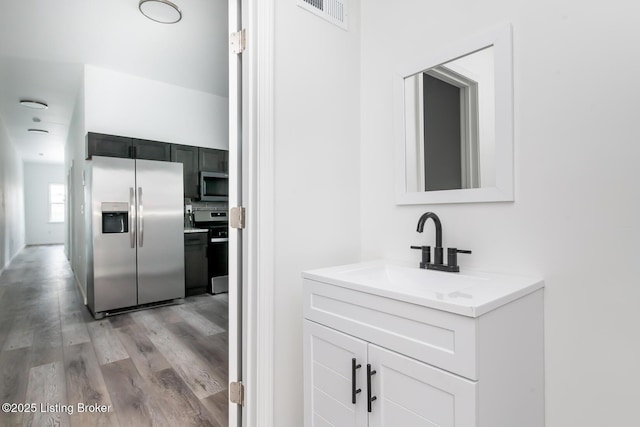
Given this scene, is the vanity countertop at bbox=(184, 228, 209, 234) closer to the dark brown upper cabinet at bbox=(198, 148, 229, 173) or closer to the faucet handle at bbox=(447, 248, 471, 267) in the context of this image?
the dark brown upper cabinet at bbox=(198, 148, 229, 173)

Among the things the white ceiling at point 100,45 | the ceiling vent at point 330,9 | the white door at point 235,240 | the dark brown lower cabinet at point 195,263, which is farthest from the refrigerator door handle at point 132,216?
the ceiling vent at point 330,9

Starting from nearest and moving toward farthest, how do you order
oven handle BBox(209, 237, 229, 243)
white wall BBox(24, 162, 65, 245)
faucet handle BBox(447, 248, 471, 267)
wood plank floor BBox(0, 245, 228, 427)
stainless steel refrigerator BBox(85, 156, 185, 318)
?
faucet handle BBox(447, 248, 471, 267), wood plank floor BBox(0, 245, 228, 427), stainless steel refrigerator BBox(85, 156, 185, 318), oven handle BBox(209, 237, 229, 243), white wall BBox(24, 162, 65, 245)

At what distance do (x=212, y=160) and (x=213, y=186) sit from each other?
385 mm

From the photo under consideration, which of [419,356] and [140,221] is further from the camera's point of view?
[140,221]

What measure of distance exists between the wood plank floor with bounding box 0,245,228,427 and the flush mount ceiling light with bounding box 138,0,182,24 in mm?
2948

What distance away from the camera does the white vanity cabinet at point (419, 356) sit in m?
0.87

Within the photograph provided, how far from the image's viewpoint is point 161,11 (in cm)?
286

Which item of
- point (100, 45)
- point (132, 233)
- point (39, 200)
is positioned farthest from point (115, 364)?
point (39, 200)

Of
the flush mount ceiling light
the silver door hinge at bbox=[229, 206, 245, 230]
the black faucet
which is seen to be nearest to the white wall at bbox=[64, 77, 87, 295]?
the flush mount ceiling light

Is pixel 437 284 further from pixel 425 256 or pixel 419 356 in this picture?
pixel 419 356

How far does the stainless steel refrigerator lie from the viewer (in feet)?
11.8

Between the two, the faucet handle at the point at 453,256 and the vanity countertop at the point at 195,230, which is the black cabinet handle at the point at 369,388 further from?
the vanity countertop at the point at 195,230

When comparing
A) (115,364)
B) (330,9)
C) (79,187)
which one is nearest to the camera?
(330,9)

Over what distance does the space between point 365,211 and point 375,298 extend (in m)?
0.86
